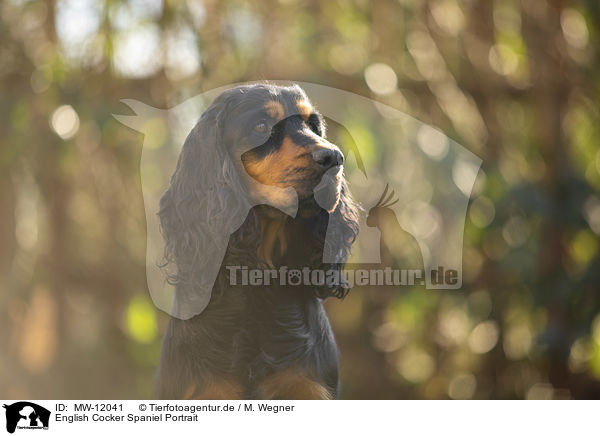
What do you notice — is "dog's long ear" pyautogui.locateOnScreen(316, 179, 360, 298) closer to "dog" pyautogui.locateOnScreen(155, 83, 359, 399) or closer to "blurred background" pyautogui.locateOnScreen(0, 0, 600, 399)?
"dog" pyautogui.locateOnScreen(155, 83, 359, 399)

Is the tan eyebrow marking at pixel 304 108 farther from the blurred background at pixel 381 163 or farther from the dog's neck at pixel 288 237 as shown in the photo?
the blurred background at pixel 381 163

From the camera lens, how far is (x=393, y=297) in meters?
3.80

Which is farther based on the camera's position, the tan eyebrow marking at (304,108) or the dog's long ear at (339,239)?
the dog's long ear at (339,239)

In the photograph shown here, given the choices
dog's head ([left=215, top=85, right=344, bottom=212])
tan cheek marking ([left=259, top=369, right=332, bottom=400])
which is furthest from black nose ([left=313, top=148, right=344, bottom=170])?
tan cheek marking ([left=259, top=369, right=332, bottom=400])

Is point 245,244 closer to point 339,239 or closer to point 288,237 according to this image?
point 288,237

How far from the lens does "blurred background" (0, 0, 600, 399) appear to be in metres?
3.35

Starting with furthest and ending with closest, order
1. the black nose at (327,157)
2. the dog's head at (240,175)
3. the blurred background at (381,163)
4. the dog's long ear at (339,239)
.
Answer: the blurred background at (381,163) < the dog's long ear at (339,239) < the dog's head at (240,175) < the black nose at (327,157)

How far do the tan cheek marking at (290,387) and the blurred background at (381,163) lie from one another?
1655 millimetres

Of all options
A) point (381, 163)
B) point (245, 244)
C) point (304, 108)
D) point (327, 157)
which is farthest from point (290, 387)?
point (381, 163)

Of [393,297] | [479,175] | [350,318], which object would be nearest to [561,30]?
[479,175]

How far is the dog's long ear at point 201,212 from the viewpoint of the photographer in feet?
5.05

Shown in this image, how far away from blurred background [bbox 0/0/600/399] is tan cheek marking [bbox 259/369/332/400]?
1.66 metres

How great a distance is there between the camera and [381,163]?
121 inches
